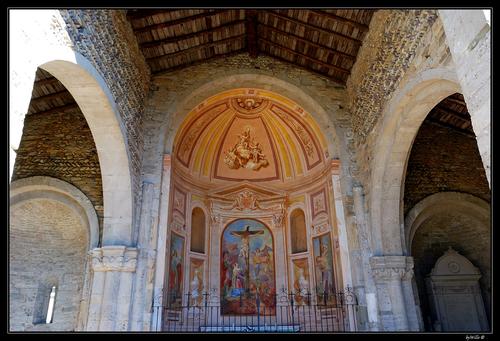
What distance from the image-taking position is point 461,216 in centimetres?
993

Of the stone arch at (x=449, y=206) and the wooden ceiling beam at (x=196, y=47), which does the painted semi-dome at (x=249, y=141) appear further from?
the stone arch at (x=449, y=206)

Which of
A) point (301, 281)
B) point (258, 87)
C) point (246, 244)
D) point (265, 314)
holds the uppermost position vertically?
point (258, 87)

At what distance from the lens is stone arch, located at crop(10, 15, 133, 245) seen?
11.4 feet

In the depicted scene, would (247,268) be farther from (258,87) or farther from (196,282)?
(258,87)

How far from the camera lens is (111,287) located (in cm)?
711

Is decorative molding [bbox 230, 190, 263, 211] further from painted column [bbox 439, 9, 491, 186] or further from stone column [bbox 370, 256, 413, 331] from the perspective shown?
painted column [bbox 439, 9, 491, 186]

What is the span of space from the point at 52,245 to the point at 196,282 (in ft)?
11.5

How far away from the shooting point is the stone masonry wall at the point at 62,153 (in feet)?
28.3

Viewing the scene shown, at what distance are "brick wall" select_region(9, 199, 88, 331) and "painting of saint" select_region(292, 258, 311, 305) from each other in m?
5.05

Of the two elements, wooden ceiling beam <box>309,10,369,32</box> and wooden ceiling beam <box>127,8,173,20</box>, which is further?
wooden ceiling beam <box>309,10,369,32</box>

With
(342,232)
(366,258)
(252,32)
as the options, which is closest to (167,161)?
(252,32)


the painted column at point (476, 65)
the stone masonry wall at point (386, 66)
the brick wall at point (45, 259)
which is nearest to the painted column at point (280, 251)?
the stone masonry wall at point (386, 66)

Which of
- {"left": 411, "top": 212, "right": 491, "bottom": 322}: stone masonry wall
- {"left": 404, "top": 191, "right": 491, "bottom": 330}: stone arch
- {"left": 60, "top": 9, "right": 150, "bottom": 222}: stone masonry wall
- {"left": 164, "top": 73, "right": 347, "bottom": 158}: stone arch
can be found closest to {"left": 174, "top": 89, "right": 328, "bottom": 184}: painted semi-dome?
{"left": 164, "top": 73, "right": 347, "bottom": 158}: stone arch

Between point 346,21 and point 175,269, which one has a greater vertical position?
point 346,21
